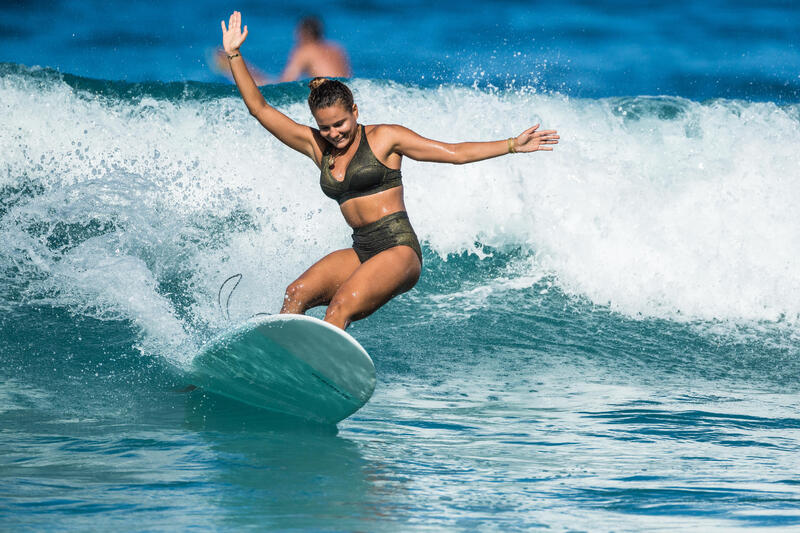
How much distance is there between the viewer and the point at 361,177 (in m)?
4.50

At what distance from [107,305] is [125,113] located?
3.38 meters

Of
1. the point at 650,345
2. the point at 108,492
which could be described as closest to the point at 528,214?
the point at 650,345

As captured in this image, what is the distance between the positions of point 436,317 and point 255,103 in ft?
9.50

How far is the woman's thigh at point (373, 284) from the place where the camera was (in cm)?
433

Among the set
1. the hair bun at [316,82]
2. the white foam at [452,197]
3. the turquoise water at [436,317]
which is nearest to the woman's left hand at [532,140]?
the hair bun at [316,82]

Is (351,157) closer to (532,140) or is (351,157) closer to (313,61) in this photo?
(532,140)

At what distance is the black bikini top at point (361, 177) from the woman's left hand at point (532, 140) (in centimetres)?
60

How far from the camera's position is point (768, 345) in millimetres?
6934

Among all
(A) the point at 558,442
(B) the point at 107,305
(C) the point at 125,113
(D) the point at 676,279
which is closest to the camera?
(A) the point at 558,442

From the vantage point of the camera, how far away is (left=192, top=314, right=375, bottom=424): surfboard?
4.13 meters

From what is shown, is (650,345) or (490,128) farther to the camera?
(490,128)

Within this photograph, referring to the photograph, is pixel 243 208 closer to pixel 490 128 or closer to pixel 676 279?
pixel 490 128

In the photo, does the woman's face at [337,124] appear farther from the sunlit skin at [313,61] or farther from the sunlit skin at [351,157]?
the sunlit skin at [313,61]

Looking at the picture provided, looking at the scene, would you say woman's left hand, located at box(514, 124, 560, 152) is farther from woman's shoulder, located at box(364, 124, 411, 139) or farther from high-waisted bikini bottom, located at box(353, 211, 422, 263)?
high-waisted bikini bottom, located at box(353, 211, 422, 263)
